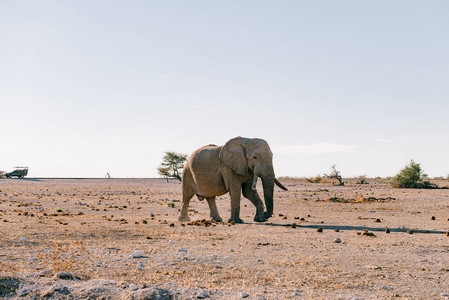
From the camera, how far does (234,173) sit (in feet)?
60.7

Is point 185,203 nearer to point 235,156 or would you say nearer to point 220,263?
point 235,156

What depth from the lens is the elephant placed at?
17.8m

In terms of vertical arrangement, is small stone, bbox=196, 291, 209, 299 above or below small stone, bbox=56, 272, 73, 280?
above

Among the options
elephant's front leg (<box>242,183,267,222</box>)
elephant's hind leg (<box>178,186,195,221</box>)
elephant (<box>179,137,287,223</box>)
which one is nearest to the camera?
elephant (<box>179,137,287,223</box>)

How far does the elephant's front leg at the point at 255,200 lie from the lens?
1803cm

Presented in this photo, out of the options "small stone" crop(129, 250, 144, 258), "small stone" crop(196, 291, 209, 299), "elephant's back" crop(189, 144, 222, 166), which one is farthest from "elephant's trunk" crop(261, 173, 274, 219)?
"small stone" crop(196, 291, 209, 299)

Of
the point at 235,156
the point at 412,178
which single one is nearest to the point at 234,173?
the point at 235,156

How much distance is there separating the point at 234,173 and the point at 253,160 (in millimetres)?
1038

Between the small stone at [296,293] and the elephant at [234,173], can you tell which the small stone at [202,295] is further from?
the elephant at [234,173]

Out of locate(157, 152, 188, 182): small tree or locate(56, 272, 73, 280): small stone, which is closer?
locate(56, 272, 73, 280): small stone

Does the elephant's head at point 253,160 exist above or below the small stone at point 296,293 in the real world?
above

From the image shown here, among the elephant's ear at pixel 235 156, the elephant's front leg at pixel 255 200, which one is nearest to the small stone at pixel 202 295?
the elephant's front leg at pixel 255 200

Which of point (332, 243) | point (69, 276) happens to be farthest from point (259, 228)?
point (69, 276)

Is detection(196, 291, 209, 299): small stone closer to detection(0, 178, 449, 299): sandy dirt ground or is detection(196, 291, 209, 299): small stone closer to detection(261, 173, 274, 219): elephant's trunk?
detection(0, 178, 449, 299): sandy dirt ground
